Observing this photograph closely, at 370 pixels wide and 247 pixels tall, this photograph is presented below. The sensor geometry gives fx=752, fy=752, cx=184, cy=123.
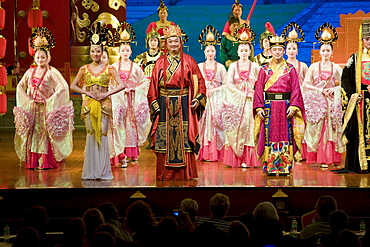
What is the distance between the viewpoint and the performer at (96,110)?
808 centimetres

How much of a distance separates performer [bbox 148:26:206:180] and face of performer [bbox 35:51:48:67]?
181cm

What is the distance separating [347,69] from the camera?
27.8ft

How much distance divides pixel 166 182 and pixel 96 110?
1.11 metres

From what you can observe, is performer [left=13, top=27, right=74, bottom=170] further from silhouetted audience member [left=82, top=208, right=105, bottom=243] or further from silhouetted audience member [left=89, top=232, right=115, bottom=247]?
silhouetted audience member [left=89, top=232, right=115, bottom=247]

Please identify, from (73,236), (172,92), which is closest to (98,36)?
(172,92)

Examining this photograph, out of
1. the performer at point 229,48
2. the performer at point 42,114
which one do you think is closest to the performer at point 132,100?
the performer at point 42,114

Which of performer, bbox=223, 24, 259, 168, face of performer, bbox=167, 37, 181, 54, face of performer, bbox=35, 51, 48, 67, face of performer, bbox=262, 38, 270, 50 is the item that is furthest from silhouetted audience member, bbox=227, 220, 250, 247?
face of performer, bbox=262, 38, 270, 50

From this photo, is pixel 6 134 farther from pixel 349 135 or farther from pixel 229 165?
pixel 349 135

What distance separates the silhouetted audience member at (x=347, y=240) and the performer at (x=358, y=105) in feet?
13.6

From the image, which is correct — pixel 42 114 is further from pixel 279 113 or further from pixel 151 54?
pixel 279 113

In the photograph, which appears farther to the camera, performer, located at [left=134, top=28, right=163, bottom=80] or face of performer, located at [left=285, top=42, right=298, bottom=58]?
performer, located at [left=134, top=28, right=163, bottom=80]

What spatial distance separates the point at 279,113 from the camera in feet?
27.2

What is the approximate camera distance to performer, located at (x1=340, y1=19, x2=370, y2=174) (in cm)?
835

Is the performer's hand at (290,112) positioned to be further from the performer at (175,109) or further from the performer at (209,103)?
the performer at (209,103)
